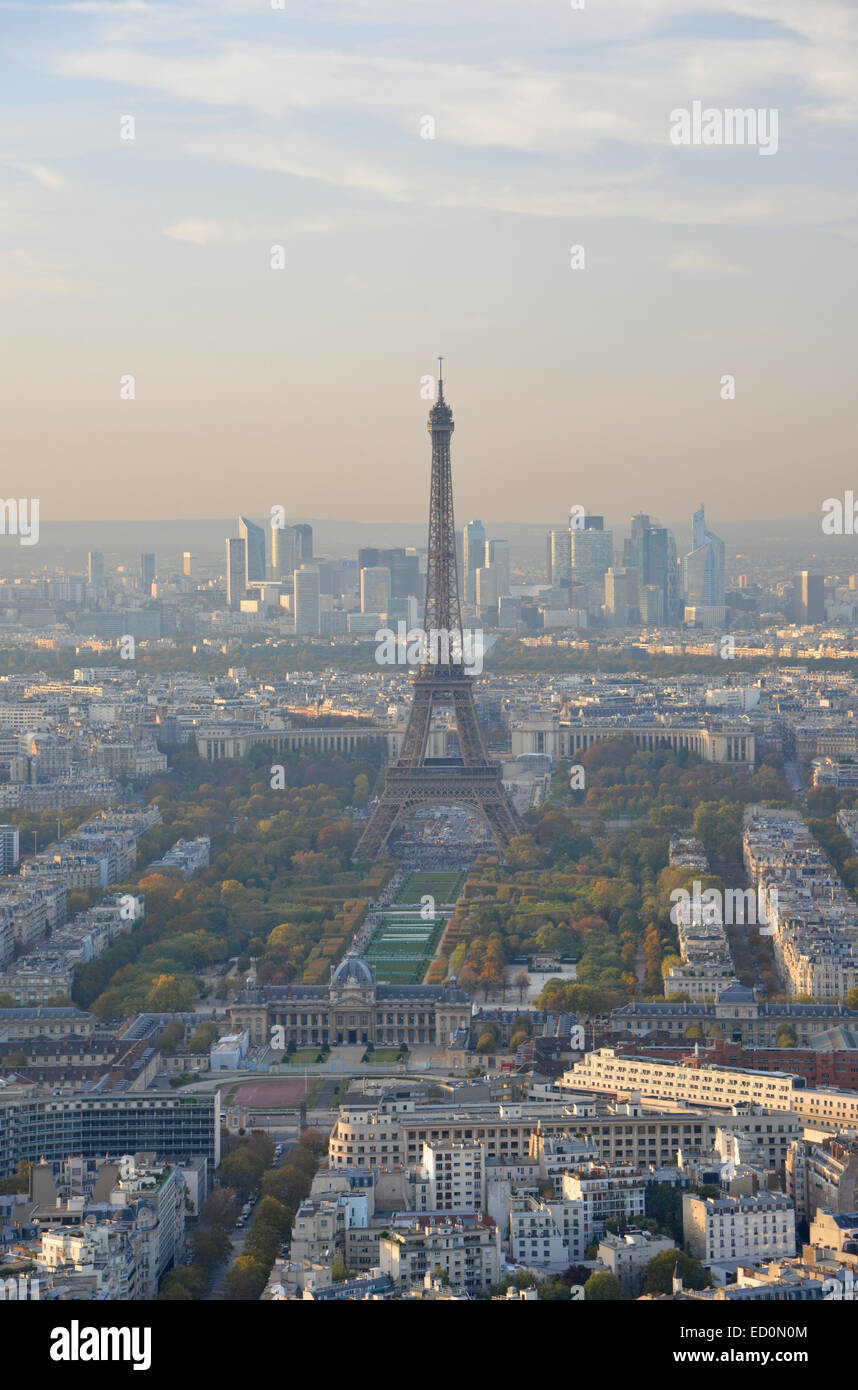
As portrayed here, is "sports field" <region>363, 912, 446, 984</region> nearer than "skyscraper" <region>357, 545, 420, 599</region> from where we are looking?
Yes

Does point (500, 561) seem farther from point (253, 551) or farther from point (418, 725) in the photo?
point (418, 725)

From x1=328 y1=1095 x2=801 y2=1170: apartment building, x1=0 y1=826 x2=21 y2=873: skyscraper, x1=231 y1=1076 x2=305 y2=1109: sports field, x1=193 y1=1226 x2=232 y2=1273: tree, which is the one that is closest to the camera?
x1=193 y1=1226 x2=232 y2=1273: tree

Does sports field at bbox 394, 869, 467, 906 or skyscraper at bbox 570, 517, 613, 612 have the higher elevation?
skyscraper at bbox 570, 517, 613, 612

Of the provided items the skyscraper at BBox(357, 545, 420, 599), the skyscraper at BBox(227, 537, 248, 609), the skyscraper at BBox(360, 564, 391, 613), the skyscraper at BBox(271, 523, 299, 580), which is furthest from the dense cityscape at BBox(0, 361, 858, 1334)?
the skyscraper at BBox(271, 523, 299, 580)

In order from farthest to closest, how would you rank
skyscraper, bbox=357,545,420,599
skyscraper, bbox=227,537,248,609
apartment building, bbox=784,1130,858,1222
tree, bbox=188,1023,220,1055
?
skyscraper, bbox=227,537,248,609, skyscraper, bbox=357,545,420,599, tree, bbox=188,1023,220,1055, apartment building, bbox=784,1130,858,1222

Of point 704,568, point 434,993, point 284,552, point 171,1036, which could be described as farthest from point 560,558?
point 171,1036

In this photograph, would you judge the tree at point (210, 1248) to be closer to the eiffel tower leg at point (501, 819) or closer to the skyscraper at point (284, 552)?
the eiffel tower leg at point (501, 819)

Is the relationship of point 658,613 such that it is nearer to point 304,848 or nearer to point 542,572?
point 542,572

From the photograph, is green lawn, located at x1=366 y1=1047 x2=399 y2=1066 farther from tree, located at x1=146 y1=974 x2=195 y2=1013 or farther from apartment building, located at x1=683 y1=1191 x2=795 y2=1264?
apartment building, located at x1=683 y1=1191 x2=795 y2=1264
